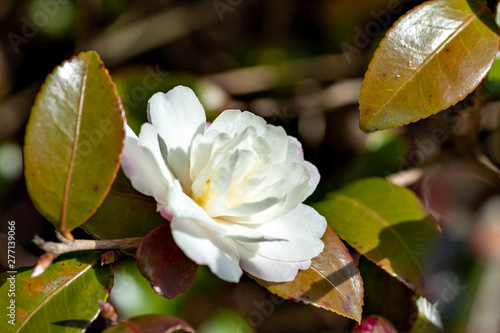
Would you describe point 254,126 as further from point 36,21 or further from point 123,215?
point 36,21

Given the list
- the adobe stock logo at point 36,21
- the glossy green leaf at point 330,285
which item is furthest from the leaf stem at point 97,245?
the adobe stock logo at point 36,21

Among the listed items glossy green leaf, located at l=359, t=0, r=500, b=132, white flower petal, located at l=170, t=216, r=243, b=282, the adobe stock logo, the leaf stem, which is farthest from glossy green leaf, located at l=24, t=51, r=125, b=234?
the adobe stock logo

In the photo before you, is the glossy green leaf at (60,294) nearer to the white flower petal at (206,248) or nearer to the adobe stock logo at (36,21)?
the white flower petal at (206,248)

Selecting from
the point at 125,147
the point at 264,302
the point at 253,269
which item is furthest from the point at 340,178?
the point at 125,147

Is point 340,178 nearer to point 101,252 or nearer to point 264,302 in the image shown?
point 264,302

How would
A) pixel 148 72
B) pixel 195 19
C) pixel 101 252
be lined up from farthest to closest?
pixel 195 19
pixel 148 72
pixel 101 252

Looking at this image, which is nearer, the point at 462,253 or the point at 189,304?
the point at 189,304

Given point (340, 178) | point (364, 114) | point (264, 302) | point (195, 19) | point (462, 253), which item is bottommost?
point (264, 302)
